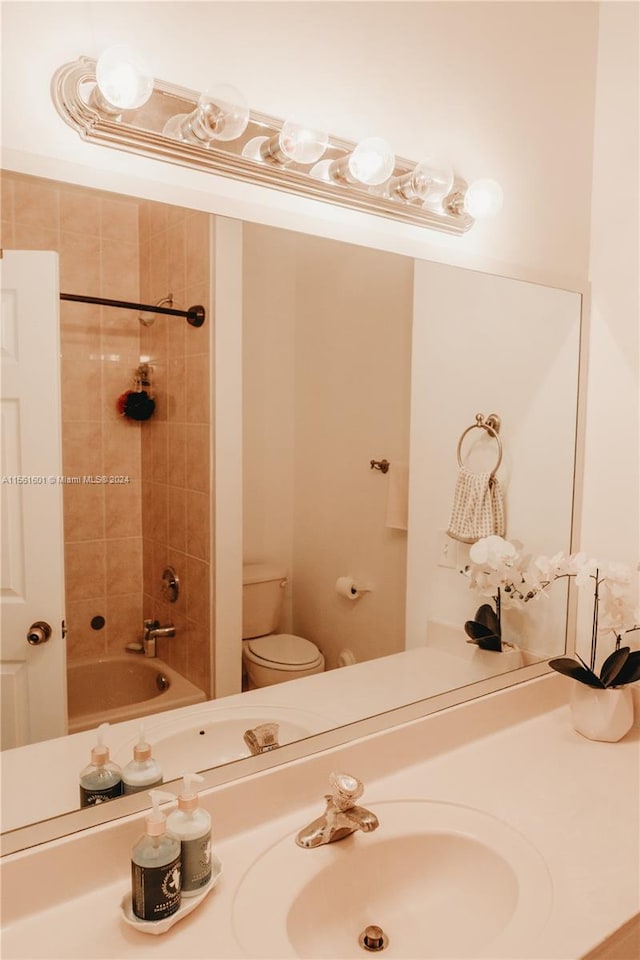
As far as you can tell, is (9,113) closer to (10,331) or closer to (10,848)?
(10,331)

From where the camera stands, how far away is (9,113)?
796 millimetres

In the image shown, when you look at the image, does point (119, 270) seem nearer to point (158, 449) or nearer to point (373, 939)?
point (158, 449)

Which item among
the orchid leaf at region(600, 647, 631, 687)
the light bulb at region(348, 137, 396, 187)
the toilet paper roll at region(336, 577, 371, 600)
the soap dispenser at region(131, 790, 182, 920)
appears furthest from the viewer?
the orchid leaf at region(600, 647, 631, 687)

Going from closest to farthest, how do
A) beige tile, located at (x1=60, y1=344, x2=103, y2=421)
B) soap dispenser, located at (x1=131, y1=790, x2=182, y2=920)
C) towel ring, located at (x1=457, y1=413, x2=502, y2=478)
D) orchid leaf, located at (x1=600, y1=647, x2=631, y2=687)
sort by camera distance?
1. soap dispenser, located at (x1=131, y1=790, x2=182, y2=920)
2. beige tile, located at (x1=60, y1=344, x2=103, y2=421)
3. orchid leaf, located at (x1=600, y1=647, x2=631, y2=687)
4. towel ring, located at (x1=457, y1=413, x2=502, y2=478)

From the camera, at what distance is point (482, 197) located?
1.25 metres

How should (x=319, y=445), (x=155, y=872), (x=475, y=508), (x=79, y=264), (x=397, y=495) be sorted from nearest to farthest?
(x=155, y=872) → (x=79, y=264) → (x=319, y=445) → (x=397, y=495) → (x=475, y=508)

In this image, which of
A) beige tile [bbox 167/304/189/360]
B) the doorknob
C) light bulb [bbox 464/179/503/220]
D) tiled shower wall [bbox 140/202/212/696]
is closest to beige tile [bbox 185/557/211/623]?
tiled shower wall [bbox 140/202/212/696]

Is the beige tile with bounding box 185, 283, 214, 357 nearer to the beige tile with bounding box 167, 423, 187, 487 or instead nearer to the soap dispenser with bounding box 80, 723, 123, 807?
the beige tile with bounding box 167, 423, 187, 487

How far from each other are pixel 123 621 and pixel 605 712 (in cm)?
100

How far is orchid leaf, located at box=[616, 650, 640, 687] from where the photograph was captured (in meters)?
1.35

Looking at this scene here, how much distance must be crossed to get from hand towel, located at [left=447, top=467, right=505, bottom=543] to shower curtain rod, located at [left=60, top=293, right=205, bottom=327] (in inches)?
27.5

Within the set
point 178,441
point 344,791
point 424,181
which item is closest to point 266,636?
point 344,791

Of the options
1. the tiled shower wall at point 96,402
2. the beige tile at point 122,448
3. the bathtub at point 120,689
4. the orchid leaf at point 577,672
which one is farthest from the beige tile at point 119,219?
the orchid leaf at point 577,672

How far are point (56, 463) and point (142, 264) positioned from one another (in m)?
0.30
